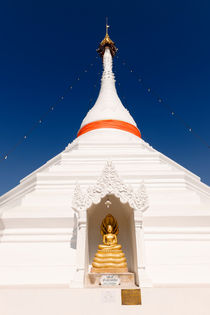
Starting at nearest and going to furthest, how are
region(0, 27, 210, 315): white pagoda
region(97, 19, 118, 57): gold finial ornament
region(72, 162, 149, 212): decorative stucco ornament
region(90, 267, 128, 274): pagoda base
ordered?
region(0, 27, 210, 315): white pagoda < region(90, 267, 128, 274): pagoda base < region(72, 162, 149, 212): decorative stucco ornament < region(97, 19, 118, 57): gold finial ornament

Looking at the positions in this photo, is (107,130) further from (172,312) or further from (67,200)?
(172,312)

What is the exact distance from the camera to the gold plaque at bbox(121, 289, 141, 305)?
10.6 ft

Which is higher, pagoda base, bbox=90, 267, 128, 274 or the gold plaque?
pagoda base, bbox=90, 267, 128, 274

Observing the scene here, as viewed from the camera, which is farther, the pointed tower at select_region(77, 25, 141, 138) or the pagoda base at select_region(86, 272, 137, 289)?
the pointed tower at select_region(77, 25, 141, 138)

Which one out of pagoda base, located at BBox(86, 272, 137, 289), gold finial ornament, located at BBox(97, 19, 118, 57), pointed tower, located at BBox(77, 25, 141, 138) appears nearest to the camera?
pagoda base, located at BBox(86, 272, 137, 289)

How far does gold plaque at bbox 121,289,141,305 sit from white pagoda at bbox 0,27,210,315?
0.18 ft

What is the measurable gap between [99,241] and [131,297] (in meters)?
2.06

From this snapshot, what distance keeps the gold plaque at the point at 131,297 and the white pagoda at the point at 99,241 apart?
0.06 m

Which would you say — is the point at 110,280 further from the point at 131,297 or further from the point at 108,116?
the point at 108,116

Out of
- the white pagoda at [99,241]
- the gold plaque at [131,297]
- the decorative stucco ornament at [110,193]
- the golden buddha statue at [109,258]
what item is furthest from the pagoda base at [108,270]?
the decorative stucco ornament at [110,193]

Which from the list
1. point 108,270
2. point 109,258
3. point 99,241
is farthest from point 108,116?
point 108,270

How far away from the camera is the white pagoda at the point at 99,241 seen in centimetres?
321

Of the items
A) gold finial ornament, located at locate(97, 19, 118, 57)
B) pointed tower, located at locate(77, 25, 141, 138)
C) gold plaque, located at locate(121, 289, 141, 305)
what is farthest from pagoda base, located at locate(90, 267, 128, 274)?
gold finial ornament, located at locate(97, 19, 118, 57)

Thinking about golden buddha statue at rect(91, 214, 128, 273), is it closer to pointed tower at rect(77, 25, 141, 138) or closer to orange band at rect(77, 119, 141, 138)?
orange band at rect(77, 119, 141, 138)
